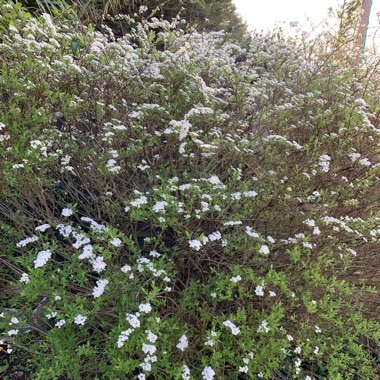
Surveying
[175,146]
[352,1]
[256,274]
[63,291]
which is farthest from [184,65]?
[352,1]

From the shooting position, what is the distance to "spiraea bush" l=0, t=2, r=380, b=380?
2.03 m

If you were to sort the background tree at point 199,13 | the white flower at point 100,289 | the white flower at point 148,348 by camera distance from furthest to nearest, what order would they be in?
the background tree at point 199,13, the white flower at point 100,289, the white flower at point 148,348

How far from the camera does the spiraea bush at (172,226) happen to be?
2027 millimetres

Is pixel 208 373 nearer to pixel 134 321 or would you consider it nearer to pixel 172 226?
pixel 134 321

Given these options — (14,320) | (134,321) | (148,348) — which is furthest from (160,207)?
(14,320)

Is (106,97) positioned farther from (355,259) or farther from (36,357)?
(355,259)

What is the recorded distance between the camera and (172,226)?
2180mm

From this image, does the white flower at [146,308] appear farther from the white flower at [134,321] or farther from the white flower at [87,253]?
the white flower at [87,253]

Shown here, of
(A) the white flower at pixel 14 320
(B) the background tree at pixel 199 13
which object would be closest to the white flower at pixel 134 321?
(A) the white flower at pixel 14 320

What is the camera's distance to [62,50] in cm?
283

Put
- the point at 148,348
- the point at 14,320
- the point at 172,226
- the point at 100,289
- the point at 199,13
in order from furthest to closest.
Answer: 1. the point at 199,13
2. the point at 172,226
3. the point at 14,320
4. the point at 100,289
5. the point at 148,348

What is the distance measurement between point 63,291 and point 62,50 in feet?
5.67

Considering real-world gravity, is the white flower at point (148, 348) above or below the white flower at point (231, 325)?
below

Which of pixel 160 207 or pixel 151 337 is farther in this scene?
pixel 160 207
